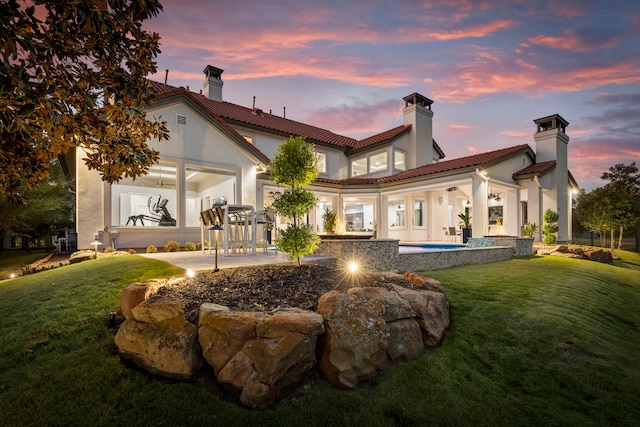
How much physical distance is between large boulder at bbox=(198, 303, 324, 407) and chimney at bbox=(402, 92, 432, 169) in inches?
724

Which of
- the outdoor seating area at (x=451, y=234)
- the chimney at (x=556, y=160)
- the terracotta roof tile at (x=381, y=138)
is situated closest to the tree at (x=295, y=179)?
the terracotta roof tile at (x=381, y=138)

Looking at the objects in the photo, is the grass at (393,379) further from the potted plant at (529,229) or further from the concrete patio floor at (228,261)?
the potted plant at (529,229)

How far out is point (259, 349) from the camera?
3.13 m

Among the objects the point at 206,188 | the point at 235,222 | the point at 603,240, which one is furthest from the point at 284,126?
the point at 603,240

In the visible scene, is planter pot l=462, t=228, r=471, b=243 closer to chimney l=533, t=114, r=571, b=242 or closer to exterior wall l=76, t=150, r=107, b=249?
chimney l=533, t=114, r=571, b=242

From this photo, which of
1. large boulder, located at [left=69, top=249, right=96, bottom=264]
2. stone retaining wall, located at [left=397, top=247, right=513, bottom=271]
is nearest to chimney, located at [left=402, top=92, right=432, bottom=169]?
stone retaining wall, located at [left=397, top=247, right=513, bottom=271]

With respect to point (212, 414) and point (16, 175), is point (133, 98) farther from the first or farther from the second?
point (212, 414)

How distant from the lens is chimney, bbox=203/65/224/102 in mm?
18016

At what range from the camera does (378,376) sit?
3441 mm

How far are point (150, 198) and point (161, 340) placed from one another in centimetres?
1214

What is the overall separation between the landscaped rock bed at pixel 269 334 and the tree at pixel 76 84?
1.81 metres

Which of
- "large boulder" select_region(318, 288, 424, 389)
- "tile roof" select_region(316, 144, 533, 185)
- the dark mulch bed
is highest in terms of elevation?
"tile roof" select_region(316, 144, 533, 185)

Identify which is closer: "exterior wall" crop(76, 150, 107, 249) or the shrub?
"exterior wall" crop(76, 150, 107, 249)

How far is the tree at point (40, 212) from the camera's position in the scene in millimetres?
17609
